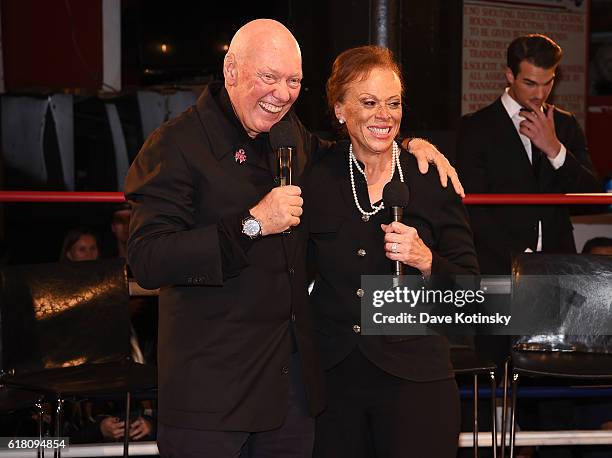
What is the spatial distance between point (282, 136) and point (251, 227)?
0.75ft

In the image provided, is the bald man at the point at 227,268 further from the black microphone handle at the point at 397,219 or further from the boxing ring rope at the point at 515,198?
the boxing ring rope at the point at 515,198

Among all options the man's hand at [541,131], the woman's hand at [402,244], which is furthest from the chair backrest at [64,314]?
the man's hand at [541,131]

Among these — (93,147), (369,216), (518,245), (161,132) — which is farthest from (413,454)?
(93,147)

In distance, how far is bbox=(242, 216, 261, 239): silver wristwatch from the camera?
7.27ft

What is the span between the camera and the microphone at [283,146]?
2303 mm

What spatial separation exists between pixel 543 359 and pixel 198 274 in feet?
5.31

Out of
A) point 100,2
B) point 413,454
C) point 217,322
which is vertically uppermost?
point 100,2

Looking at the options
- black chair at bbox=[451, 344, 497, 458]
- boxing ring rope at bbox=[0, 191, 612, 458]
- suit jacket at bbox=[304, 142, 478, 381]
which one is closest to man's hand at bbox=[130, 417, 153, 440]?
boxing ring rope at bbox=[0, 191, 612, 458]

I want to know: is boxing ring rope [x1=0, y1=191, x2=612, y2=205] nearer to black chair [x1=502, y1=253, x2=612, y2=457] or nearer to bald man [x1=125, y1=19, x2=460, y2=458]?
black chair [x1=502, y1=253, x2=612, y2=457]

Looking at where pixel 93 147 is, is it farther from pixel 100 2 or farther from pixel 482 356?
pixel 482 356

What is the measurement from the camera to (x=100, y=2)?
7227 mm

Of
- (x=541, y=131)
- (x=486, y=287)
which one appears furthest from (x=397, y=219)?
(x=541, y=131)

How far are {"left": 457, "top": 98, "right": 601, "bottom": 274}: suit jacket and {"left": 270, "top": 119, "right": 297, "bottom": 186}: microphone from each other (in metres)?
1.87

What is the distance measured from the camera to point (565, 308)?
11.6ft
